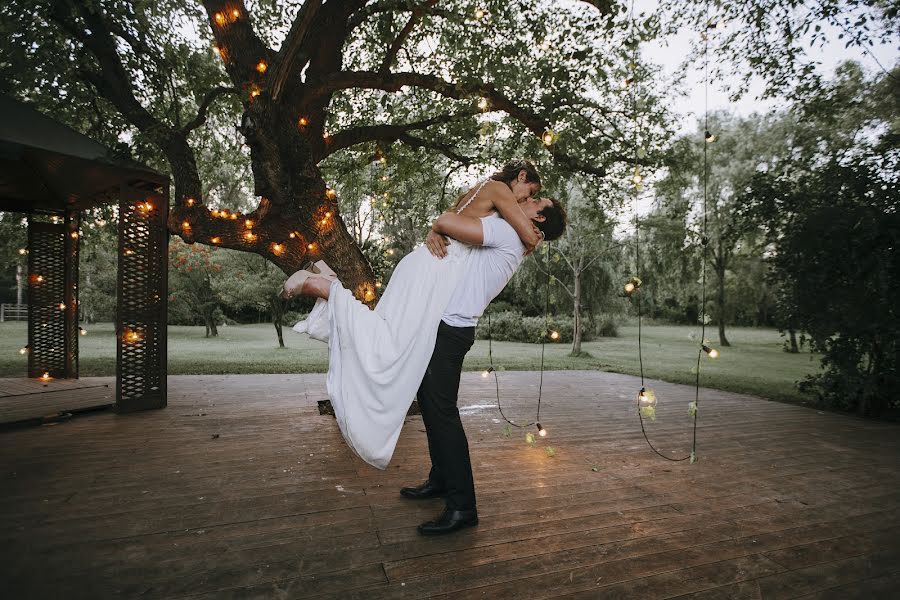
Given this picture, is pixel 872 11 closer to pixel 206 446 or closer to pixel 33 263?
pixel 206 446

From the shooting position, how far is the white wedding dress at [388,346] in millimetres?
1969

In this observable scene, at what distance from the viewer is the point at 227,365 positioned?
28.2 feet

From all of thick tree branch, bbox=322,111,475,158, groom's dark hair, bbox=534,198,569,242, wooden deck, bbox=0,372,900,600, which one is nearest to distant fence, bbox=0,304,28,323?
wooden deck, bbox=0,372,900,600

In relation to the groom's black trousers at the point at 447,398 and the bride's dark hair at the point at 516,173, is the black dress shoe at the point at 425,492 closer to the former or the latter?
the groom's black trousers at the point at 447,398

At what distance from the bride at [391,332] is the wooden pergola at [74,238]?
138 inches

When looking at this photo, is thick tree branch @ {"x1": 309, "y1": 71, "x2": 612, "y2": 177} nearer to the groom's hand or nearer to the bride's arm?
the bride's arm

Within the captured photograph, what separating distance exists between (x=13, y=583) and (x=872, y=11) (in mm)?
7565

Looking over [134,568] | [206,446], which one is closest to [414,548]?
[134,568]

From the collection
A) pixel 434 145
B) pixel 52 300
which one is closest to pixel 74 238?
pixel 52 300

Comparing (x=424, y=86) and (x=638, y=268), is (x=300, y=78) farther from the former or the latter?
(x=638, y=268)

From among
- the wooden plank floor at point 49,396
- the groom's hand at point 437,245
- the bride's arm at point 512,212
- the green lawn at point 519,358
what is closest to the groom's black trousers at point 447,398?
the groom's hand at point 437,245

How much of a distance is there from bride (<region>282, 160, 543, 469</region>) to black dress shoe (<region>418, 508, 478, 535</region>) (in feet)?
1.27

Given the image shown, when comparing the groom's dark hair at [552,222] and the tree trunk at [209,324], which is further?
the tree trunk at [209,324]

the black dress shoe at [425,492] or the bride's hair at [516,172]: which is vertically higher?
the bride's hair at [516,172]
